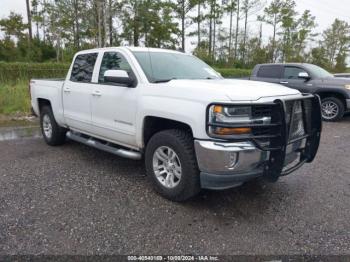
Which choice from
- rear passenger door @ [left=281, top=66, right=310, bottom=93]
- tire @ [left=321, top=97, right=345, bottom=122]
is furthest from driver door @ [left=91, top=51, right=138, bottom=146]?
tire @ [left=321, top=97, right=345, bottom=122]

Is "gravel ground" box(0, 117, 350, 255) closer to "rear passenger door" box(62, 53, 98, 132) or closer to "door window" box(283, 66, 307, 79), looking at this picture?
"rear passenger door" box(62, 53, 98, 132)

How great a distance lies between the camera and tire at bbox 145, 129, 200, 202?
3211 mm

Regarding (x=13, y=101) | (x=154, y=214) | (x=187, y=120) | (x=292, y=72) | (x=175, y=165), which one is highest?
(x=292, y=72)

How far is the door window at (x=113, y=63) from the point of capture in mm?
4113

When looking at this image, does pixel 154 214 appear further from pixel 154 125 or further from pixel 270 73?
pixel 270 73

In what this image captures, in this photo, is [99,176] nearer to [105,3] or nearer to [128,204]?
[128,204]

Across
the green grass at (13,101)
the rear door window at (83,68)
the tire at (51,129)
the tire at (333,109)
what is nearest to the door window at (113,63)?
the rear door window at (83,68)

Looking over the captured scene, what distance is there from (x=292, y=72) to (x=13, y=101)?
31.2 ft

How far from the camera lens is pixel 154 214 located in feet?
10.7

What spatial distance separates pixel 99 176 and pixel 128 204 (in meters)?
1.05

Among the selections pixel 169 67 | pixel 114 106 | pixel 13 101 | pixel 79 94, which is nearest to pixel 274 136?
pixel 169 67

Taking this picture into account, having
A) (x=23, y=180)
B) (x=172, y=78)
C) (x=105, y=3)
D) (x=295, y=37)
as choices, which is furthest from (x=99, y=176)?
(x=295, y=37)

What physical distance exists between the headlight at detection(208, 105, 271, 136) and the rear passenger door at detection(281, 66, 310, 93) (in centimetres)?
735

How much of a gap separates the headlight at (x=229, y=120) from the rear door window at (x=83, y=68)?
2571 millimetres
